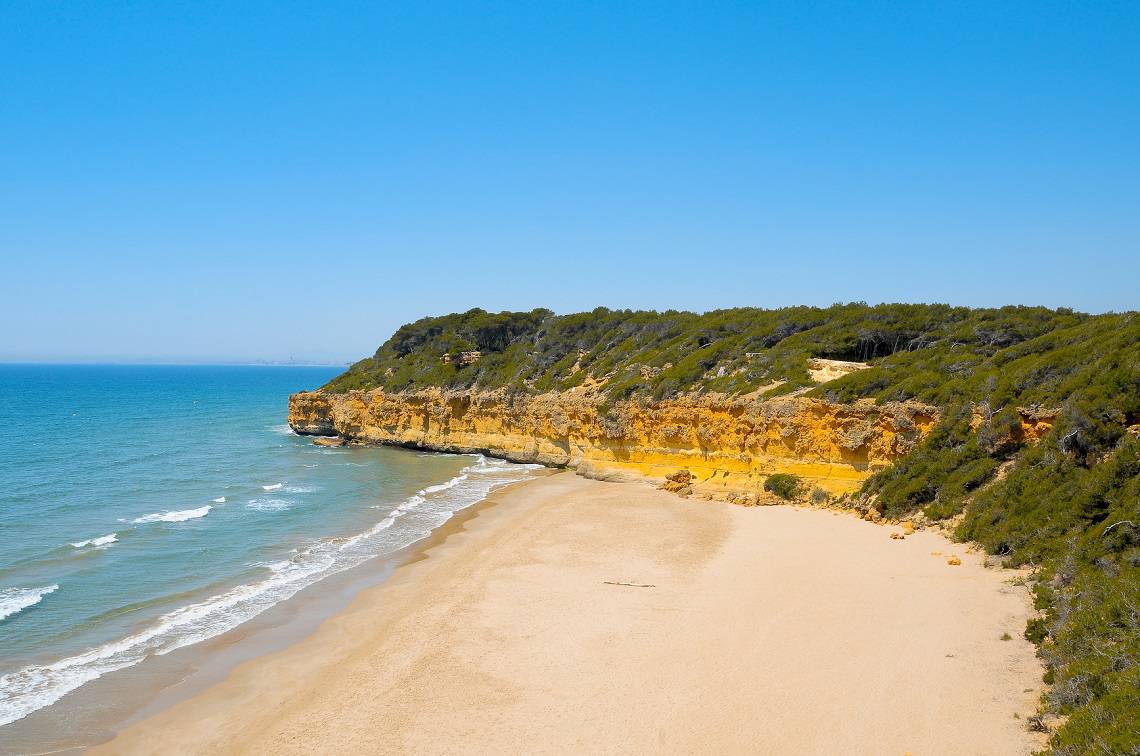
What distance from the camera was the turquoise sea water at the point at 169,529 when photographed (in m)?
14.9

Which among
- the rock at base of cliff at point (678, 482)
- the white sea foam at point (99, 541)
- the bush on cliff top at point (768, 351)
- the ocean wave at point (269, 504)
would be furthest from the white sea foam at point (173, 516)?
the bush on cliff top at point (768, 351)

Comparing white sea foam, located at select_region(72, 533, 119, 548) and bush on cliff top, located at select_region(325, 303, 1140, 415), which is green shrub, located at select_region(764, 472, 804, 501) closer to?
bush on cliff top, located at select_region(325, 303, 1140, 415)

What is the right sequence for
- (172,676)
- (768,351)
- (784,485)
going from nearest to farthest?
(172,676) < (784,485) < (768,351)

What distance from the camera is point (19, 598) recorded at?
16.9 metres

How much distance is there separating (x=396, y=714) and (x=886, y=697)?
25.7 ft

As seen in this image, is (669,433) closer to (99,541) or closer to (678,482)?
(678,482)

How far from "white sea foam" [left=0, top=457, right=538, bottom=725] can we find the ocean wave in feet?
5.77

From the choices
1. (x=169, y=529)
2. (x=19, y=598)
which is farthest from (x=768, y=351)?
(x=19, y=598)

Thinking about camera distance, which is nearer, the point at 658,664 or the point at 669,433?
the point at 658,664

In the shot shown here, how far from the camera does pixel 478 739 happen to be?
10.3 metres

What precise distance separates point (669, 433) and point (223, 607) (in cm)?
1906

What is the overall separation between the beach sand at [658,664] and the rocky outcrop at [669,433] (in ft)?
17.4

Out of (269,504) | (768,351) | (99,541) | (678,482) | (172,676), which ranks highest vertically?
(768,351)

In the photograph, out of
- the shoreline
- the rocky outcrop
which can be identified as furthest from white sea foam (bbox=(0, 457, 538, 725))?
the rocky outcrop
